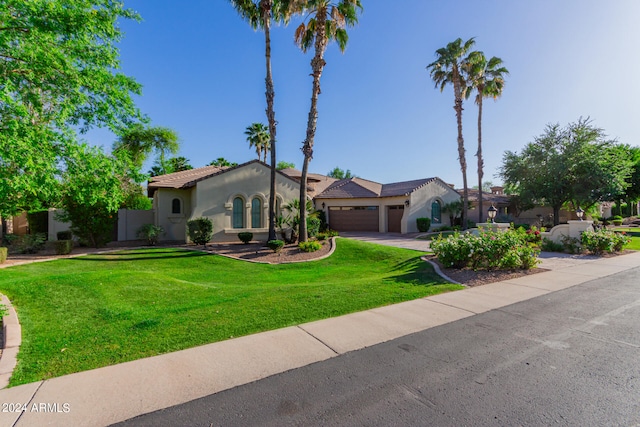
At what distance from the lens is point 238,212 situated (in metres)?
17.5

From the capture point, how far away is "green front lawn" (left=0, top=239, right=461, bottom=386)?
13.6 feet

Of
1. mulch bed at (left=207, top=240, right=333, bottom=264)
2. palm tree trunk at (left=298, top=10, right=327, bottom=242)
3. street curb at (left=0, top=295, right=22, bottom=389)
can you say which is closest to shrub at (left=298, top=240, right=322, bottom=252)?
mulch bed at (left=207, top=240, right=333, bottom=264)

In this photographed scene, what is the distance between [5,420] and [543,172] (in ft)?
104

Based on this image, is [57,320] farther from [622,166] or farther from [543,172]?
[622,166]

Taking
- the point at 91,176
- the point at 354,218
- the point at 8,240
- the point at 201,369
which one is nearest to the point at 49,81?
the point at 91,176

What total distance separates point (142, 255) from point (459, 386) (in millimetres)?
13965

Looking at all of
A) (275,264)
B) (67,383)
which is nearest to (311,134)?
(275,264)

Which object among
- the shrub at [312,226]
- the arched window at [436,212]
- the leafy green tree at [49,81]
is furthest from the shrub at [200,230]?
the arched window at [436,212]

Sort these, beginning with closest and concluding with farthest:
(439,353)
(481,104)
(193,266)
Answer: (439,353)
(193,266)
(481,104)

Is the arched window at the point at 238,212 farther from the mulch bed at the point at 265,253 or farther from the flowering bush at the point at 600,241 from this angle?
the flowering bush at the point at 600,241

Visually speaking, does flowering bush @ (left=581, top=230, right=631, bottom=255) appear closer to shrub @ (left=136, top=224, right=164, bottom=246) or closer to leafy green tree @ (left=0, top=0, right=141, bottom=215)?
leafy green tree @ (left=0, top=0, right=141, bottom=215)

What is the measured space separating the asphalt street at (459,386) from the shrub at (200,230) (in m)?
12.9

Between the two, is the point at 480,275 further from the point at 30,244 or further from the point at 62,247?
the point at 30,244

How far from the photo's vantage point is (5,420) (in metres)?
2.77
